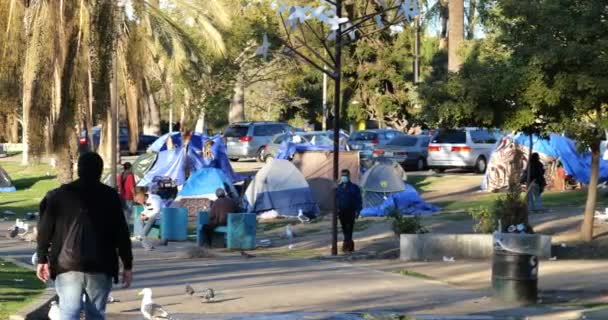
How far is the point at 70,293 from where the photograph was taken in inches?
305

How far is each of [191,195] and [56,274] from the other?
21.6m

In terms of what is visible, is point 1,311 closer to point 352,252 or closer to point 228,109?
point 352,252

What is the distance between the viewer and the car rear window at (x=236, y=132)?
4650 cm

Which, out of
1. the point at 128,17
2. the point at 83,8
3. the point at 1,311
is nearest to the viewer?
the point at 1,311

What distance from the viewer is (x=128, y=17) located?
18.5 m

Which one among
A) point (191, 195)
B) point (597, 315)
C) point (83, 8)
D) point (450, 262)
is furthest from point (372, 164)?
point (597, 315)

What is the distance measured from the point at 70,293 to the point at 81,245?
1.14 ft

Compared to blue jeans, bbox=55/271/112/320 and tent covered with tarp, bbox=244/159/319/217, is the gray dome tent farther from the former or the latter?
blue jeans, bbox=55/271/112/320

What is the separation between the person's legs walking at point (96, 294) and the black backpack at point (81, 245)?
0.12m

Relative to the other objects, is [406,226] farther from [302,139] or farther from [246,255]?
[302,139]

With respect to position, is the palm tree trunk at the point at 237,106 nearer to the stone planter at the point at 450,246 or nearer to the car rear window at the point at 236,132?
the car rear window at the point at 236,132

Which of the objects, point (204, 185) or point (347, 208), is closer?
point (347, 208)

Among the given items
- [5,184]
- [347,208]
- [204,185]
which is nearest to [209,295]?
[347,208]

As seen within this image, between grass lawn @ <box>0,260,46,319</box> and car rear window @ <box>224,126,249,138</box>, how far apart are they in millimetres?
29885
